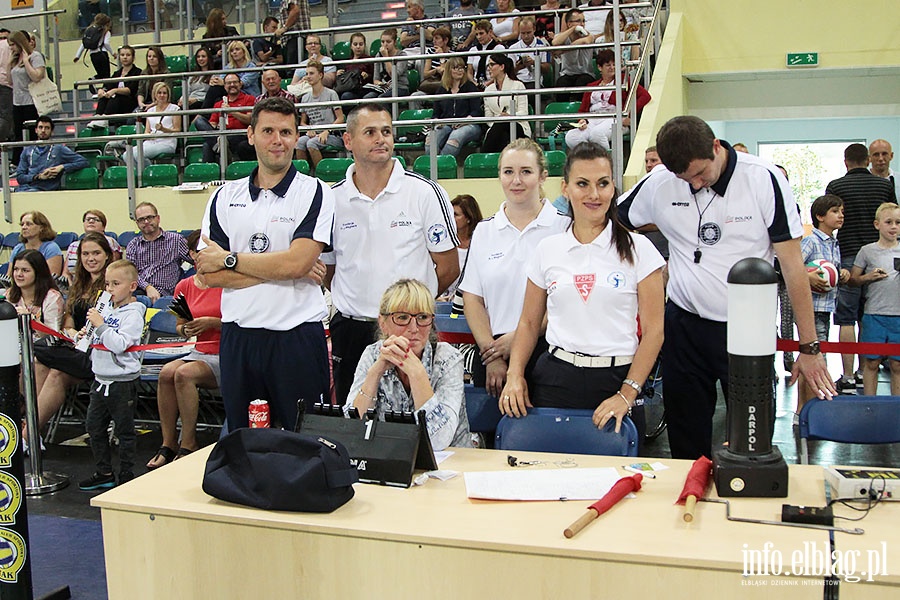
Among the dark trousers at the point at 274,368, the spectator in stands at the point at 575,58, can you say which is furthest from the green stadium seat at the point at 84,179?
the dark trousers at the point at 274,368

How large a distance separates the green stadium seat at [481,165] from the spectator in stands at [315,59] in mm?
2190

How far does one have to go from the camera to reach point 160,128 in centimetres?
895

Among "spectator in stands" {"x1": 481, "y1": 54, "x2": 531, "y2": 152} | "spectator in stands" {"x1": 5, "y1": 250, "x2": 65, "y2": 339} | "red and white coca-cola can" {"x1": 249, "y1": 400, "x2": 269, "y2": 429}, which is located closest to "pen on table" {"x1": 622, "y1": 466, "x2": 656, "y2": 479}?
"red and white coca-cola can" {"x1": 249, "y1": 400, "x2": 269, "y2": 429}

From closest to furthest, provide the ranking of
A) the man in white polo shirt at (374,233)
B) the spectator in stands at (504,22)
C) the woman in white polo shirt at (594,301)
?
1. the woman in white polo shirt at (594,301)
2. the man in white polo shirt at (374,233)
3. the spectator in stands at (504,22)

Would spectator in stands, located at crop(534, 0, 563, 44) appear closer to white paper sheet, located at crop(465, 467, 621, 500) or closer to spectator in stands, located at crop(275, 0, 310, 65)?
spectator in stands, located at crop(275, 0, 310, 65)

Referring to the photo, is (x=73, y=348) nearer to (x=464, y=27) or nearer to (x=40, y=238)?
(x=40, y=238)

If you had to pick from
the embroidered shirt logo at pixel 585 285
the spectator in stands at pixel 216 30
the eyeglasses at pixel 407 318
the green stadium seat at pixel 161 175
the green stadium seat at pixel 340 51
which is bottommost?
the eyeglasses at pixel 407 318

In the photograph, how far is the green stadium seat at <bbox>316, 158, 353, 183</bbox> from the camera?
760 cm

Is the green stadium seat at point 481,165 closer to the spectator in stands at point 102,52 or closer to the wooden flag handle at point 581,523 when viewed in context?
the wooden flag handle at point 581,523

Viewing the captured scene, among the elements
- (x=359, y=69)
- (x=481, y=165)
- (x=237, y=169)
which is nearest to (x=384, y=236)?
(x=481, y=165)

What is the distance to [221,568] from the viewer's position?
216 cm

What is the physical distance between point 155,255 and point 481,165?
105 inches

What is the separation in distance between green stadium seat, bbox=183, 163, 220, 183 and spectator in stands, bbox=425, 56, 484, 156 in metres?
2.13

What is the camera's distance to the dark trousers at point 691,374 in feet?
10.3
